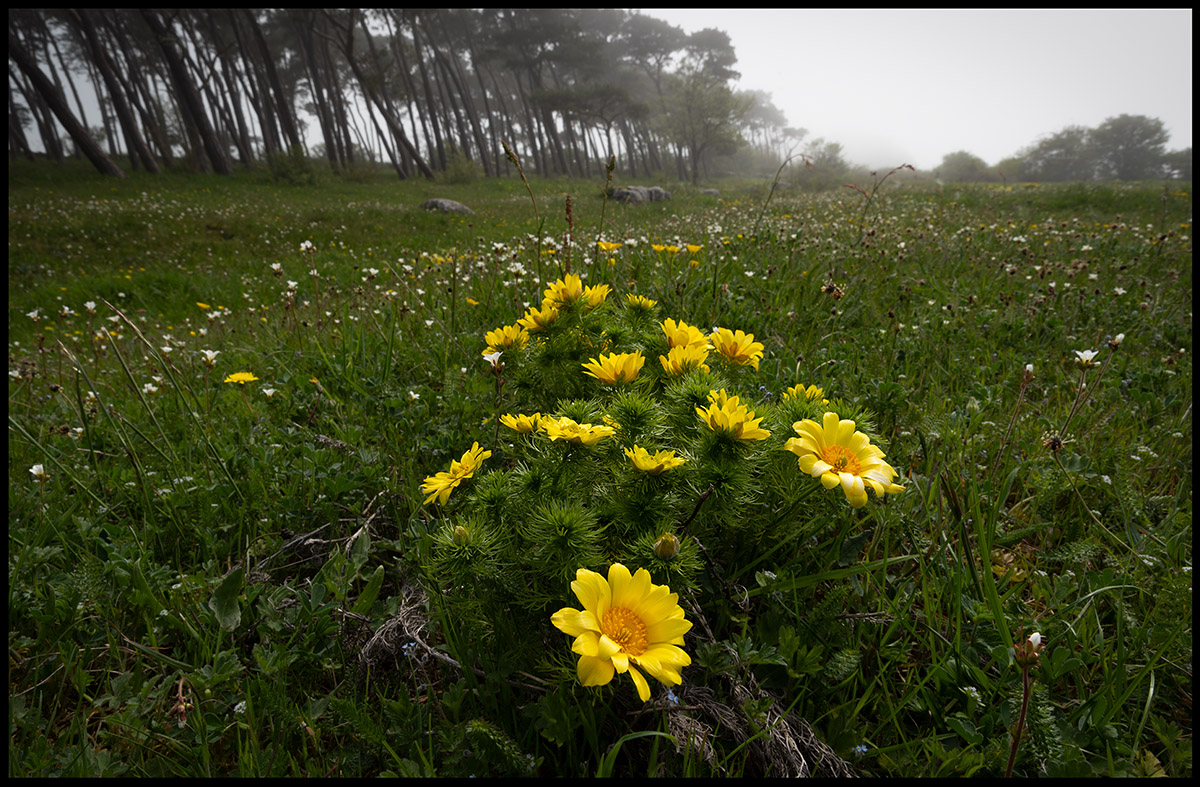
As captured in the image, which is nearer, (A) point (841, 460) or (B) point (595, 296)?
(A) point (841, 460)

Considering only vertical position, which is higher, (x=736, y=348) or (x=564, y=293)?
(x=564, y=293)

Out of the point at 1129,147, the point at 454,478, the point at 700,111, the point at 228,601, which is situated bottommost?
the point at 228,601

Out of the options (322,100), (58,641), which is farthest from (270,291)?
(322,100)

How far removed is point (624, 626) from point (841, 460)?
59cm

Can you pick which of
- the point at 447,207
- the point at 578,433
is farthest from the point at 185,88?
the point at 578,433

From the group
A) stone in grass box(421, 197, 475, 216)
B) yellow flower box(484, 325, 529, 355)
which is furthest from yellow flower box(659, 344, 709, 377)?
stone in grass box(421, 197, 475, 216)

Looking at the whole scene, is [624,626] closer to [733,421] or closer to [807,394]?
[733,421]

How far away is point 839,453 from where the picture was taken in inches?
45.3

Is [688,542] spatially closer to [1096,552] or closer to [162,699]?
[162,699]

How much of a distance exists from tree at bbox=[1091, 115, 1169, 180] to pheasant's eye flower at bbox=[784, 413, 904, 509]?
54091 millimetres

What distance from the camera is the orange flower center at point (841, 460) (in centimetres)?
114

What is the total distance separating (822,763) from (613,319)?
1367 millimetres

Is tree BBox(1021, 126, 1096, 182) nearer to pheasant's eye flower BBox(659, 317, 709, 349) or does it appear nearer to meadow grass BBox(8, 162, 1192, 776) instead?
meadow grass BBox(8, 162, 1192, 776)

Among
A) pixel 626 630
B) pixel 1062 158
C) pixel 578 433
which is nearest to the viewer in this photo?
pixel 626 630
